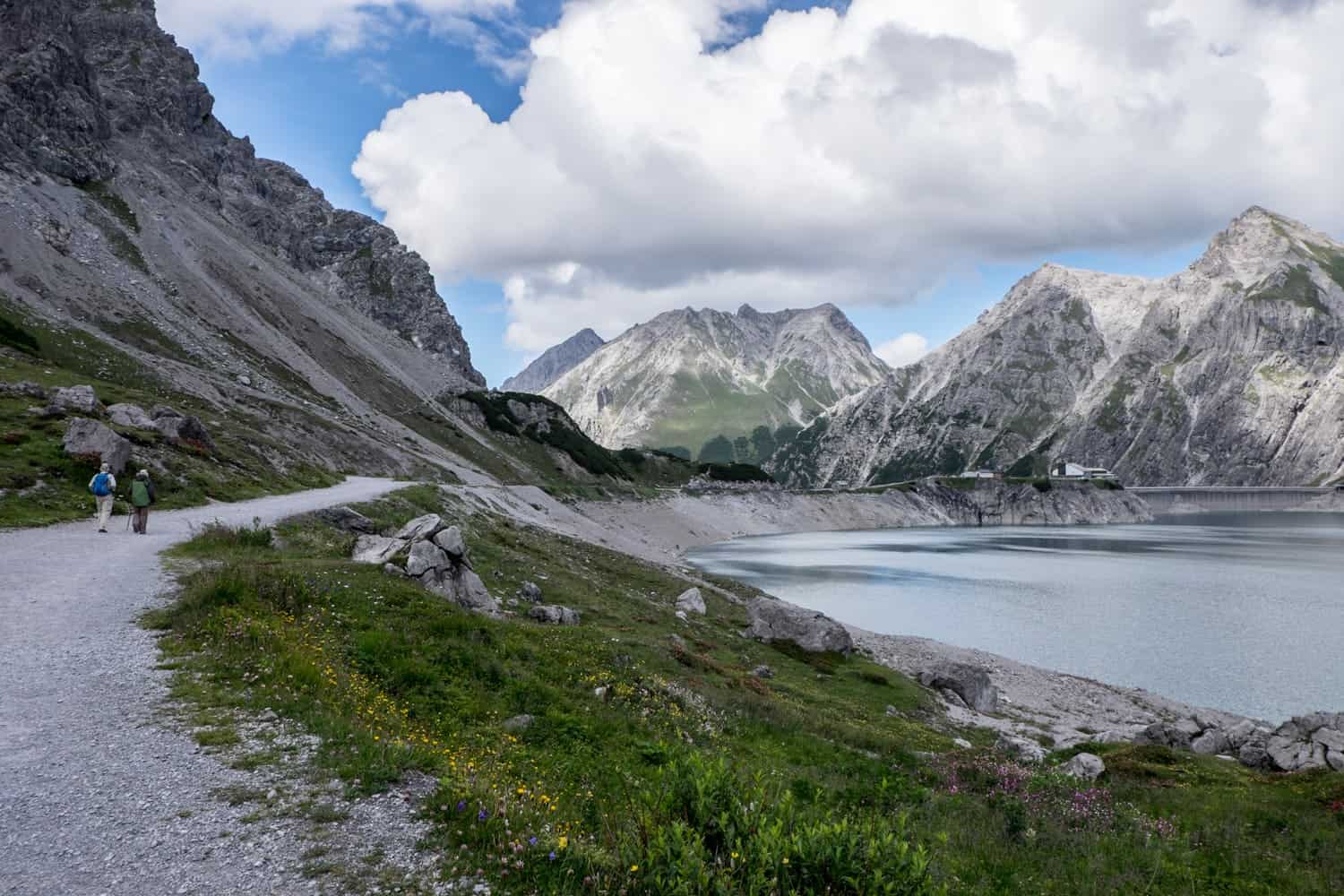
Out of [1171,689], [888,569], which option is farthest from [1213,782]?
[888,569]

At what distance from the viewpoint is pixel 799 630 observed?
140ft

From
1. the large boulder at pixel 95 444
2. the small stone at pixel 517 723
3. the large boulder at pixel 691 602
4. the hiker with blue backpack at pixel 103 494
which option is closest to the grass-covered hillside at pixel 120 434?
the large boulder at pixel 95 444

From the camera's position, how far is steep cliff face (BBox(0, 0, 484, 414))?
95.3 metres

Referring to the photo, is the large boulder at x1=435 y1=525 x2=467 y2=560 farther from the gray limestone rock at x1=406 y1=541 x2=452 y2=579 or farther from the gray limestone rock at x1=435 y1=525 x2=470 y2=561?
the gray limestone rock at x1=406 y1=541 x2=452 y2=579

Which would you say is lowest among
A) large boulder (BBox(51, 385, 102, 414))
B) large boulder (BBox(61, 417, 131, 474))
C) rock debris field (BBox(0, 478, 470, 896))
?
rock debris field (BBox(0, 478, 470, 896))

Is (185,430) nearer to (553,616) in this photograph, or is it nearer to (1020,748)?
(553,616)

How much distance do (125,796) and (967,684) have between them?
128ft

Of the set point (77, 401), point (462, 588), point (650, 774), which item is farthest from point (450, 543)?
point (77, 401)

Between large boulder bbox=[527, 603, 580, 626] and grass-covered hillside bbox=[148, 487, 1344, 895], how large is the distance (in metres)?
5.11

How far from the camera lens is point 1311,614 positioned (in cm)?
6600

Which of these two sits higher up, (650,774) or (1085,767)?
(650,774)

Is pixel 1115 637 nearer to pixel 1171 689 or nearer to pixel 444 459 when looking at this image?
pixel 1171 689

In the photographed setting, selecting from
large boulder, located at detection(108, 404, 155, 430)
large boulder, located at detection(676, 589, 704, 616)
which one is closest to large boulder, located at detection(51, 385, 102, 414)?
large boulder, located at detection(108, 404, 155, 430)

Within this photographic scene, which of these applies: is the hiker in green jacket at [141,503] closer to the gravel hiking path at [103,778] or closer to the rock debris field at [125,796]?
the gravel hiking path at [103,778]
